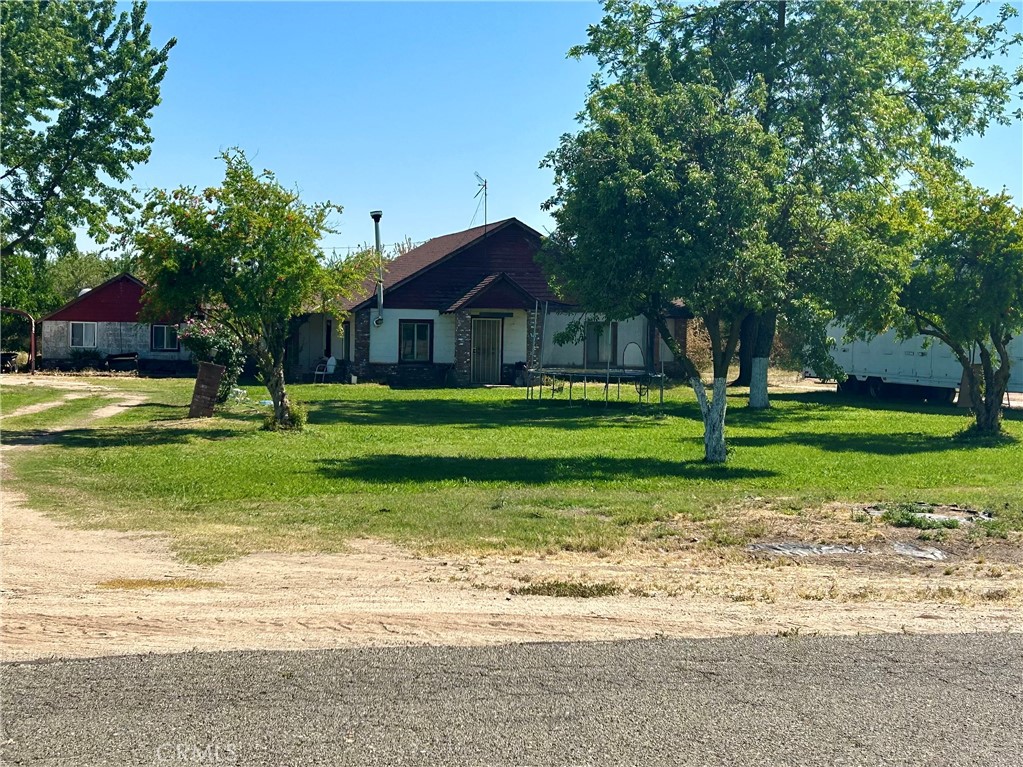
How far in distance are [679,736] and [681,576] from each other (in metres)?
4.42

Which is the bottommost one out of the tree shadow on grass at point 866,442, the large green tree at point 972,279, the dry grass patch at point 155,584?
the dry grass patch at point 155,584

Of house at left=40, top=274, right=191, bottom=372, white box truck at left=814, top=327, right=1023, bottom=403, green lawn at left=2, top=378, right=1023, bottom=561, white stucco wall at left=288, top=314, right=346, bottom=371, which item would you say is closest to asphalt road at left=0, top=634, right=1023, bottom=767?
green lawn at left=2, top=378, right=1023, bottom=561

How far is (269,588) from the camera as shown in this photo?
366 inches

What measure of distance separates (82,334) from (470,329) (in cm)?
1801

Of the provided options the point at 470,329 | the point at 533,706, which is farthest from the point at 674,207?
the point at 470,329

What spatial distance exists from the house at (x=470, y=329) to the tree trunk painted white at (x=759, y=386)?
734cm

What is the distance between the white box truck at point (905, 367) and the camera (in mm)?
33781

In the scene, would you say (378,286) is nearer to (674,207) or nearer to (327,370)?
(327,370)

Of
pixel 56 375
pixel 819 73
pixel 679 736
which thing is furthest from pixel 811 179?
pixel 56 375

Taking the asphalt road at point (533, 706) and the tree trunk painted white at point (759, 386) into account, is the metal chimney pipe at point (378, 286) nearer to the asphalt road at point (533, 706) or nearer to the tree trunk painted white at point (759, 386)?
the tree trunk painted white at point (759, 386)

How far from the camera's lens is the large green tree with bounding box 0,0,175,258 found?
93.6 ft

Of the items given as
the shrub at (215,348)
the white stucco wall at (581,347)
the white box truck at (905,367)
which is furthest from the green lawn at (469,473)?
the white stucco wall at (581,347)

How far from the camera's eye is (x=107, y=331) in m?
47.9

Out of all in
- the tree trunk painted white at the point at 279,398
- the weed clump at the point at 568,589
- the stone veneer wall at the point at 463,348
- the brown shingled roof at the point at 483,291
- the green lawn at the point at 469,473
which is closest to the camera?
the weed clump at the point at 568,589
